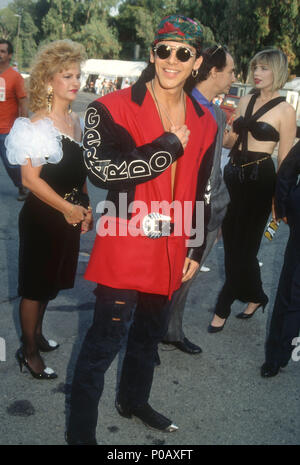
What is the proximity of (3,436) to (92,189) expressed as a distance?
6.10 meters

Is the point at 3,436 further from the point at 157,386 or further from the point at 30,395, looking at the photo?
the point at 157,386

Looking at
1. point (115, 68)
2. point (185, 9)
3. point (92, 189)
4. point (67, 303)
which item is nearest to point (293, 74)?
point (185, 9)

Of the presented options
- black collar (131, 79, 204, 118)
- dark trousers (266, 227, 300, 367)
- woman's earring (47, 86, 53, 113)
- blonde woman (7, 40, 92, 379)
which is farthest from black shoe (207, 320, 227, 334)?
black collar (131, 79, 204, 118)

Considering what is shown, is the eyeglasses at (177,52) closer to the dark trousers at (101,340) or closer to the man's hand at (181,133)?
the man's hand at (181,133)

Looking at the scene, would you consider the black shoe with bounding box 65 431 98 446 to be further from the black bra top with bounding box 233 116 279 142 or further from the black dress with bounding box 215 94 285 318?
the black bra top with bounding box 233 116 279 142

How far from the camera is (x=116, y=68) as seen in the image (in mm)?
45312

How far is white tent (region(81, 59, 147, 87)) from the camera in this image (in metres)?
43.4

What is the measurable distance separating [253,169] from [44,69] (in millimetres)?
1696

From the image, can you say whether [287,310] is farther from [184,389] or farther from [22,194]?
[22,194]

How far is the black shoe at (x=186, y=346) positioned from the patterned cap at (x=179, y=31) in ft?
7.01

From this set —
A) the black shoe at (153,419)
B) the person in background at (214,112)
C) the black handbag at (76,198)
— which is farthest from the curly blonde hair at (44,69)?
the black shoe at (153,419)

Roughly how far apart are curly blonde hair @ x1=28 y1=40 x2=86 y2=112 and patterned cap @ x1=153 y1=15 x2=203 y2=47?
0.92 metres

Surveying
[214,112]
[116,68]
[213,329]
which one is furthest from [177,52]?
[116,68]

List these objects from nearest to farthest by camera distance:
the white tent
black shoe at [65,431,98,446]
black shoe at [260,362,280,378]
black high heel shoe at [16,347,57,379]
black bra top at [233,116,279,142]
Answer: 1. black shoe at [65,431,98,446]
2. black high heel shoe at [16,347,57,379]
3. black shoe at [260,362,280,378]
4. black bra top at [233,116,279,142]
5. the white tent
